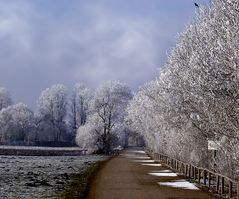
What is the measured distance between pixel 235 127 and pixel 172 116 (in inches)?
752

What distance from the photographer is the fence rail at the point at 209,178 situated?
999 inches

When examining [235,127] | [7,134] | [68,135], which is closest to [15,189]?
[235,127]

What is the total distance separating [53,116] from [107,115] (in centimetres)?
3236

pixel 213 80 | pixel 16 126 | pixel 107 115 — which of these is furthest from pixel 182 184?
pixel 16 126

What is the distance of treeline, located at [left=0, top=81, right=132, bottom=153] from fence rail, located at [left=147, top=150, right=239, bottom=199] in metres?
49.2

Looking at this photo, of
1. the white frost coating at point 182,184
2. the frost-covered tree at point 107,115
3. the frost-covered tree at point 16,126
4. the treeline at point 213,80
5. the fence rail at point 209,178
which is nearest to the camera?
the treeline at point 213,80

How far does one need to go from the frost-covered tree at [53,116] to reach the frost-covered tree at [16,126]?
271cm

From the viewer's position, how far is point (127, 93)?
110 meters

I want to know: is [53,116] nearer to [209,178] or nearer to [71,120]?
[71,120]

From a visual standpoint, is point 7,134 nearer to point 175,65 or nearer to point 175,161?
point 175,161

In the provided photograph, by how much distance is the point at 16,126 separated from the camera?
12312cm

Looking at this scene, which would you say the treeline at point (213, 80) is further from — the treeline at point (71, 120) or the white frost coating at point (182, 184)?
the treeline at point (71, 120)

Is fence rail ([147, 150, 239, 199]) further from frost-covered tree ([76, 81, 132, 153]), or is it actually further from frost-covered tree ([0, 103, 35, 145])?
frost-covered tree ([0, 103, 35, 145])

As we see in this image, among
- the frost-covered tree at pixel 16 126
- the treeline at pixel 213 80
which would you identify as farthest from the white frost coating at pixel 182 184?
the frost-covered tree at pixel 16 126
